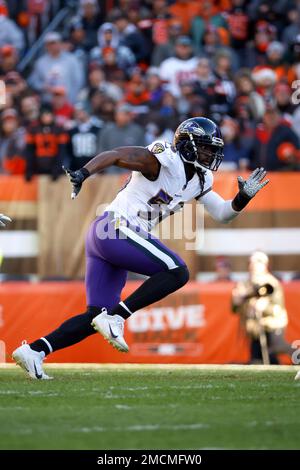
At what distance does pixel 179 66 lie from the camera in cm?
1423

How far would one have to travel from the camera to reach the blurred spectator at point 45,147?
1231 centimetres

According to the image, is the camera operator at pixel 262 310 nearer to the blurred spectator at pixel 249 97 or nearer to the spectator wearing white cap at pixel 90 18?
the blurred spectator at pixel 249 97

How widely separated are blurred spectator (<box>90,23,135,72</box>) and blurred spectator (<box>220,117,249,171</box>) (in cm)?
240

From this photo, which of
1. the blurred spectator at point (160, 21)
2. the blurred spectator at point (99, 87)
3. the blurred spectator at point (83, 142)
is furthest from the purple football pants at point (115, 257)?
the blurred spectator at point (160, 21)

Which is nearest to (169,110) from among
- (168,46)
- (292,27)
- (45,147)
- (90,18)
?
(45,147)

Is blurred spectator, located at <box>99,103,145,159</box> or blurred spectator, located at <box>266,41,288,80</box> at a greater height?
blurred spectator, located at <box>266,41,288,80</box>

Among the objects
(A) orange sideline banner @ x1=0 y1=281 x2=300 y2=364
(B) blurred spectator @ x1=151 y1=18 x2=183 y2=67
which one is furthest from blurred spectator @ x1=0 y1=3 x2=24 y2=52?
(A) orange sideline banner @ x1=0 y1=281 x2=300 y2=364

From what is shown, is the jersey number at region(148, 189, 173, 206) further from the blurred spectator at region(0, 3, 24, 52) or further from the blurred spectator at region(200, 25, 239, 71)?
the blurred spectator at region(0, 3, 24, 52)

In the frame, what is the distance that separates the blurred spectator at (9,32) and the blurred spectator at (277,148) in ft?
13.8

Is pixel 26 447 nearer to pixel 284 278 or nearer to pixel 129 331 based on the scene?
pixel 129 331

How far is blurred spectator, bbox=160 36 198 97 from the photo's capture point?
1413 centimetres

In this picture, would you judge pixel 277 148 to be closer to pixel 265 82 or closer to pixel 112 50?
pixel 265 82

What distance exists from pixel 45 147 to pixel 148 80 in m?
2.11

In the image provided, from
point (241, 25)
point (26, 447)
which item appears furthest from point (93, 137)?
point (26, 447)
